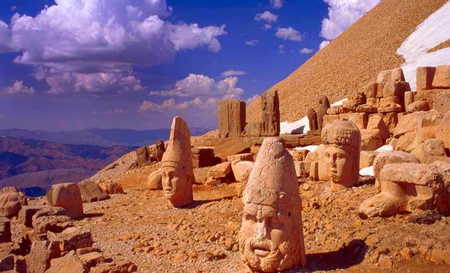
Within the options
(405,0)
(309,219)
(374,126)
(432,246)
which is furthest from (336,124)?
(405,0)

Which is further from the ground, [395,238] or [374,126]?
[374,126]

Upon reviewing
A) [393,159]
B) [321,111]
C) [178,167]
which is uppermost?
[321,111]

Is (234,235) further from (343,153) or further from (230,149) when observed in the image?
(230,149)

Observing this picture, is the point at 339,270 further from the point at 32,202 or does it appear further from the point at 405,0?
the point at 405,0

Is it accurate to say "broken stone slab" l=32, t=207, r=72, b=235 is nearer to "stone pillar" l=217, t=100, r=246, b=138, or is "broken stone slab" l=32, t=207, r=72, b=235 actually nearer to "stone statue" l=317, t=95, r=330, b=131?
"stone pillar" l=217, t=100, r=246, b=138

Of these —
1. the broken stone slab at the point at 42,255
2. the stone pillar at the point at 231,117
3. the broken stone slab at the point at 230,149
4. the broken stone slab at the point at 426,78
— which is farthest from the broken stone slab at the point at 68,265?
the stone pillar at the point at 231,117

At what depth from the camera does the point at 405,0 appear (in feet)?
148

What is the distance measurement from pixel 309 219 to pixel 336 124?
99.1 inches

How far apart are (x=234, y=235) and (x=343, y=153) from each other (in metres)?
3.19

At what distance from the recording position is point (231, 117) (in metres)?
22.7

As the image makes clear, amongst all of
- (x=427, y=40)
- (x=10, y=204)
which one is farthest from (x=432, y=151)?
(x=427, y=40)

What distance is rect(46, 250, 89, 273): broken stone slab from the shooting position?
19.9 feet

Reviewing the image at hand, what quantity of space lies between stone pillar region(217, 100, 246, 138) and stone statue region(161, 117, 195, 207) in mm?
10967

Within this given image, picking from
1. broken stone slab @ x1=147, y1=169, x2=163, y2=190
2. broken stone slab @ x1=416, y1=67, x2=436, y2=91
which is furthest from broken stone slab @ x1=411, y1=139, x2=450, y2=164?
broken stone slab @ x1=147, y1=169, x2=163, y2=190
